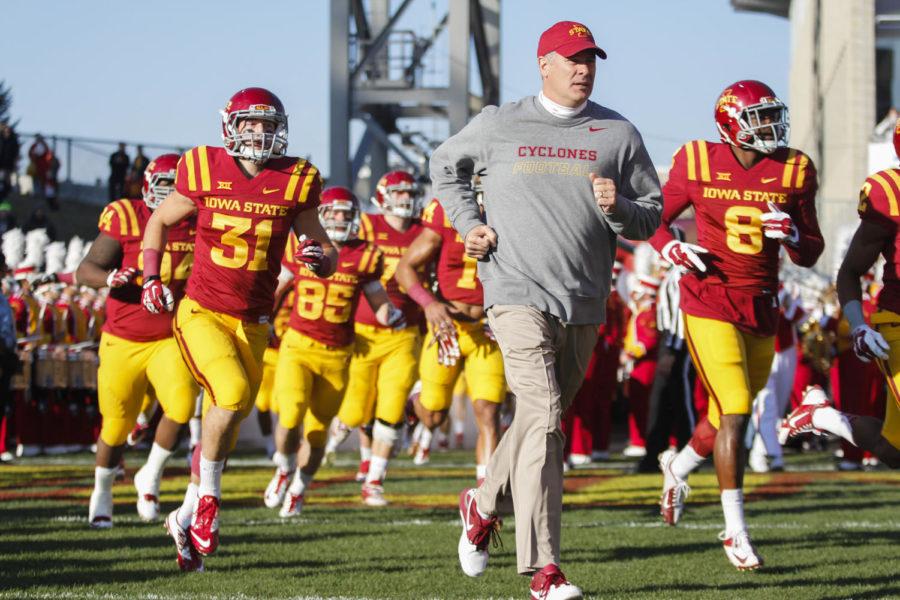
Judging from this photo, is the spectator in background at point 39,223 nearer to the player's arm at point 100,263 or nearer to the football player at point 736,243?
the player's arm at point 100,263

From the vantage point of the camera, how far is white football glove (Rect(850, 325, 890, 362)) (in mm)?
6086

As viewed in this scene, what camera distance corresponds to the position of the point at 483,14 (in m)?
30.0

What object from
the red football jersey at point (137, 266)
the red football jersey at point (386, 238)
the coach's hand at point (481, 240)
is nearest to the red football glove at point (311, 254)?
the coach's hand at point (481, 240)

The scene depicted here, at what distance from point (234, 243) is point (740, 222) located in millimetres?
2351

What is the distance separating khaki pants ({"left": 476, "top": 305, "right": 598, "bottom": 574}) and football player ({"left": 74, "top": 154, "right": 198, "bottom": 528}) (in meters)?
3.02

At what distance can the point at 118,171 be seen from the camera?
30.4 metres

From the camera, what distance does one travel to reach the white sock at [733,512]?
6512mm

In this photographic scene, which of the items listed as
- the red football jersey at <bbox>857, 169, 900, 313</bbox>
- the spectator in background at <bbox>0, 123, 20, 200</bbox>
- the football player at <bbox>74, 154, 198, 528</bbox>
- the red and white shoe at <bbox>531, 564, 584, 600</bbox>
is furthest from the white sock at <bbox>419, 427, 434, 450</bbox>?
the spectator in background at <bbox>0, 123, 20, 200</bbox>

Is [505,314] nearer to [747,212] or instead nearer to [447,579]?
[447,579]

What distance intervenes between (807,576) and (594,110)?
225 centimetres

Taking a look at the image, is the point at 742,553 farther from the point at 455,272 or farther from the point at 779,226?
the point at 455,272

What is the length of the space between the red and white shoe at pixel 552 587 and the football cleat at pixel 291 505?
12.8 ft

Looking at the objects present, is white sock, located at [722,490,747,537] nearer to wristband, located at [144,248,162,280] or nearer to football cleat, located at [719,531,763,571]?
football cleat, located at [719,531,763,571]

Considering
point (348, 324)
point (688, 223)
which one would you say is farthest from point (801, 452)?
point (348, 324)
